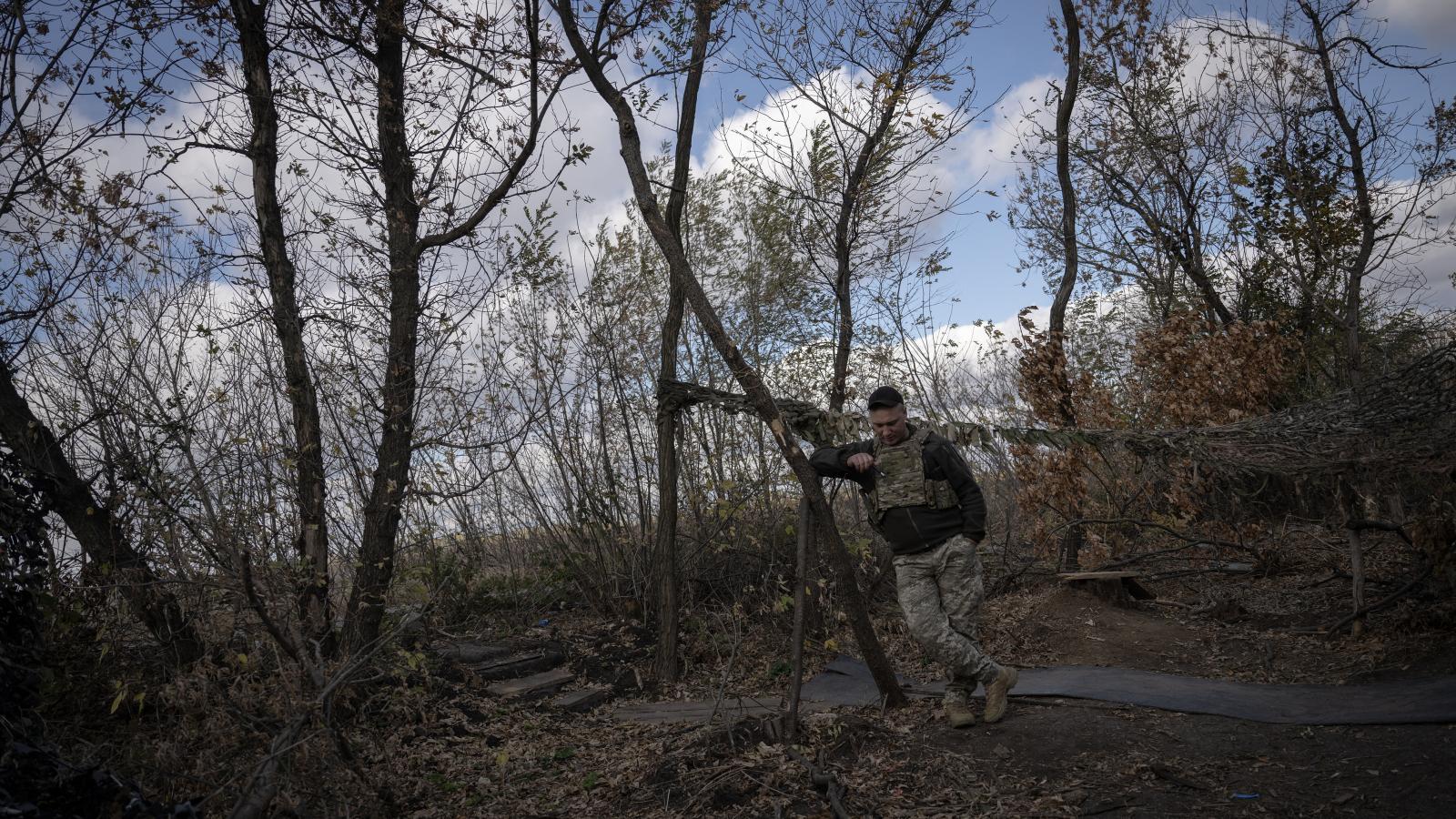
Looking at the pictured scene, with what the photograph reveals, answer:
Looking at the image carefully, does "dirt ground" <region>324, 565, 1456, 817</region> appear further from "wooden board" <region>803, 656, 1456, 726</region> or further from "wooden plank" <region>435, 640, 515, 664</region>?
"wooden plank" <region>435, 640, 515, 664</region>

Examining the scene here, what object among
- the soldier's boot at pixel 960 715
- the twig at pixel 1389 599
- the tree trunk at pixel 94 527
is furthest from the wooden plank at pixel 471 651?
the twig at pixel 1389 599

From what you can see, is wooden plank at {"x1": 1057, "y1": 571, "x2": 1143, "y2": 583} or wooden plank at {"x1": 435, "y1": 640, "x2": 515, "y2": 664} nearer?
wooden plank at {"x1": 435, "y1": 640, "x2": 515, "y2": 664}

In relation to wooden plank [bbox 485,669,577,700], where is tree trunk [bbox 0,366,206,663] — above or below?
above

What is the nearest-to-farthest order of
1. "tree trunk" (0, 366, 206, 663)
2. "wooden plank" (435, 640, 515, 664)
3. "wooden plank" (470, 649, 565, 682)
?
"tree trunk" (0, 366, 206, 663), "wooden plank" (470, 649, 565, 682), "wooden plank" (435, 640, 515, 664)

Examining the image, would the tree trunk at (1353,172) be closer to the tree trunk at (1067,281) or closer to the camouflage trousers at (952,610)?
the tree trunk at (1067,281)

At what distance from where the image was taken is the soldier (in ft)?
17.0

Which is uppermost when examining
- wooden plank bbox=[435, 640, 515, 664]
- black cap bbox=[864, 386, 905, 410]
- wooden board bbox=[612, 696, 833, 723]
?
black cap bbox=[864, 386, 905, 410]

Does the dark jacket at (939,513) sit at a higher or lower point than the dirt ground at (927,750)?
higher

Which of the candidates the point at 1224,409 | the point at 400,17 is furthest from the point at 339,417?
the point at 1224,409

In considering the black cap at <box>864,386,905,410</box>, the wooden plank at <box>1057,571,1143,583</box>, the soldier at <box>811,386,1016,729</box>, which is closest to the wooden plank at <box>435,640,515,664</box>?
the soldier at <box>811,386,1016,729</box>

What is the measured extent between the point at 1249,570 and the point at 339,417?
8735 mm

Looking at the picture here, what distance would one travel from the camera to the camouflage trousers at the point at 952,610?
516 cm

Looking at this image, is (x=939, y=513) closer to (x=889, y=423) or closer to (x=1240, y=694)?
(x=889, y=423)

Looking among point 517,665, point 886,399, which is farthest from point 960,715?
point 517,665
